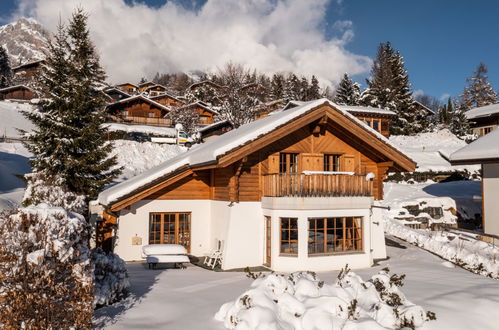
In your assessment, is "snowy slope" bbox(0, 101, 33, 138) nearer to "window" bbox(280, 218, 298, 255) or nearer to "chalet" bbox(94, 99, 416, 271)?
"chalet" bbox(94, 99, 416, 271)

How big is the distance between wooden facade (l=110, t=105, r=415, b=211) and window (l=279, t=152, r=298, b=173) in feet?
0.15

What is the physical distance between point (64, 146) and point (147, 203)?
241 inches

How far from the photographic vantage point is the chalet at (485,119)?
34.3 metres

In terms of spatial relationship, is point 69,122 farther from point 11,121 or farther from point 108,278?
point 11,121

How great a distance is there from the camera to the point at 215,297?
9453 mm

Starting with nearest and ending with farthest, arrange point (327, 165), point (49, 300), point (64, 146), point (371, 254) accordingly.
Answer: point (49, 300) → point (371, 254) → point (327, 165) → point (64, 146)

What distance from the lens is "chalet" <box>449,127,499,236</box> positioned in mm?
18141

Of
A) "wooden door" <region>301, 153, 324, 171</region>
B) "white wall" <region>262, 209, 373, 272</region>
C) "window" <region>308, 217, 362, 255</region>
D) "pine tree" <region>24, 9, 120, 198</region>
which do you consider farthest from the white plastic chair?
"pine tree" <region>24, 9, 120, 198</region>

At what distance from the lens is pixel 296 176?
1423 cm

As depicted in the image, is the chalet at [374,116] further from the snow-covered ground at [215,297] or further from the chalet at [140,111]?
the chalet at [140,111]

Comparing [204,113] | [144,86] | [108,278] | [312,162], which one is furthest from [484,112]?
[144,86]

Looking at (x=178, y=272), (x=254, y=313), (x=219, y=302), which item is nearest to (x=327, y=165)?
(x=178, y=272)

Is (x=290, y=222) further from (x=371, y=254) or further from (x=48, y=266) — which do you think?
(x=48, y=266)

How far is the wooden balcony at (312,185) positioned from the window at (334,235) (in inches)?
41.8
